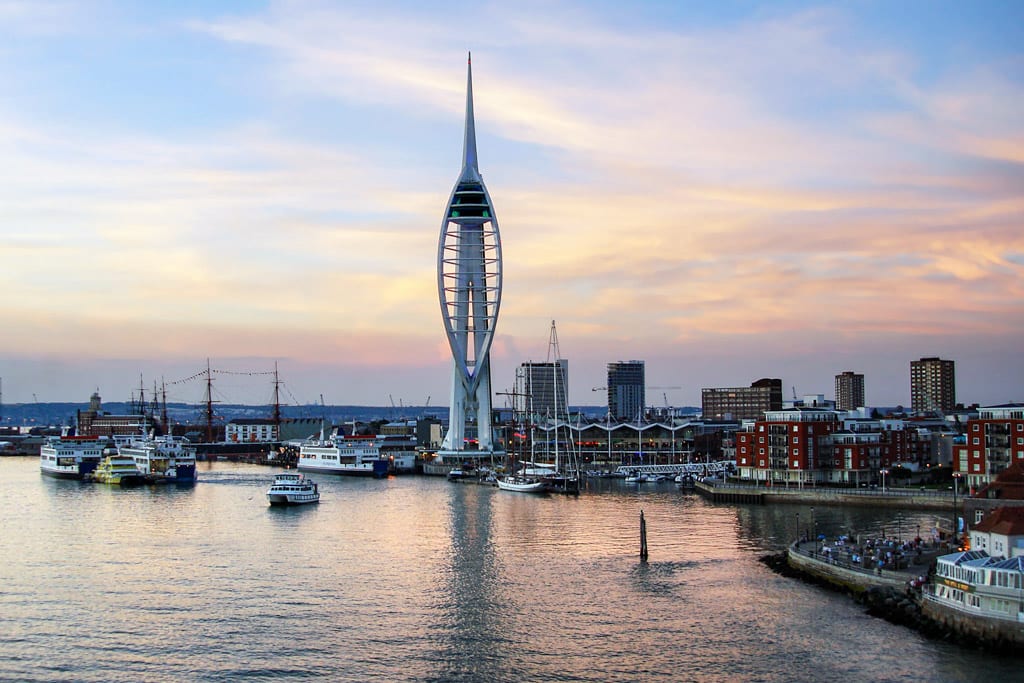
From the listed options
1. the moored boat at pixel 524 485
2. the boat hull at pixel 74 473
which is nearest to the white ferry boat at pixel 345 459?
the boat hull at pixel 74 473

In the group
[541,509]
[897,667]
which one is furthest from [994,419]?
[897,667]

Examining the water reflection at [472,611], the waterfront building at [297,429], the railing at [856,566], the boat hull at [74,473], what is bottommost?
the water reflection at [472,611]

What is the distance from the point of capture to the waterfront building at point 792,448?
5359 cm

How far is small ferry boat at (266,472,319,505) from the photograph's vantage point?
4997cm

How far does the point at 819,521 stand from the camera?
136 ft

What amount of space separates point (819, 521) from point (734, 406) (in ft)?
413

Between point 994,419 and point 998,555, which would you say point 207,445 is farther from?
point 998,555

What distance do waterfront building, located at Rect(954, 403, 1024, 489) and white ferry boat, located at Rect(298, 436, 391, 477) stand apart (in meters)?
42.5

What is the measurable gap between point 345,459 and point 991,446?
46.5m

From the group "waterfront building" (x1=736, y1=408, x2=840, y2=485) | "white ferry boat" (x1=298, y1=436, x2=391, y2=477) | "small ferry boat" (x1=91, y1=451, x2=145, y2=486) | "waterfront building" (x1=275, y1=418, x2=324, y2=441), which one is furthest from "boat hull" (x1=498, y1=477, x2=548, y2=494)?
"waterfront building" (x1=275, y1=418, x2=324, y2=441)

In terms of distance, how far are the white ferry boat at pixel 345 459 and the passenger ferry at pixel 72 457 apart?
15.1 meters

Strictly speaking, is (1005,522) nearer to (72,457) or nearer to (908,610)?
(908,610)

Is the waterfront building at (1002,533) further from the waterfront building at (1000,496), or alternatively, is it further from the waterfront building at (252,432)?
the waterfront building at (252,432)

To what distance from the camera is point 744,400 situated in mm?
165000
